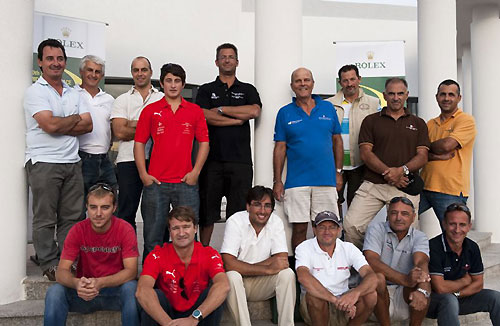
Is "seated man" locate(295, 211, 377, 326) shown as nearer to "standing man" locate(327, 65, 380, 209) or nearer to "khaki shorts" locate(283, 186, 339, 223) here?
"khaki shorts" locate(283, 186, 339, 223)

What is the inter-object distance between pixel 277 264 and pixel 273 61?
5.19 feet

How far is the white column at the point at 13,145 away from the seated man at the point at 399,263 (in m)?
2.46

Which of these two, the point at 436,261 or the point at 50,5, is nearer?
the point at 436,261

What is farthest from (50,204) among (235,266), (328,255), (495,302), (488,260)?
(488,260)

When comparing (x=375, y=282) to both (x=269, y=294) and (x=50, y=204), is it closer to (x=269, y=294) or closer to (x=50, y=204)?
(x=269, y=294)

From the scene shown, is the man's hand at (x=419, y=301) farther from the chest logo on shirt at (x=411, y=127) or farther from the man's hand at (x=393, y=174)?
the chest logo on shirt at (x=411, y=127)

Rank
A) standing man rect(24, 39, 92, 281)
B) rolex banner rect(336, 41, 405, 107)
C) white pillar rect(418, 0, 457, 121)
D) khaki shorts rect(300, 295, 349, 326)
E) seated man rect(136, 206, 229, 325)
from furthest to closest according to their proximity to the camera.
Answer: rolex banner rect(336, 41, 405, 107) < white pillar rect(418, 0, 457, 121) < standing man rect(24, 39, 92, 281) < khaki shorts rect(300, 295, 349, 326) < seated man rect(136, 206, 229, 325)

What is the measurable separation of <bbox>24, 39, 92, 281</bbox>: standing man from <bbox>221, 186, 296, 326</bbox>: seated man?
119 cm

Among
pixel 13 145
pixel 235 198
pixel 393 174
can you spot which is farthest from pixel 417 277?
pixel 13 145

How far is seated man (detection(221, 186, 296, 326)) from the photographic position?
341 centimetres

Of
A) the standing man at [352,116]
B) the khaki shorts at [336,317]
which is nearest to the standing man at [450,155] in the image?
the standing man at [352,116]

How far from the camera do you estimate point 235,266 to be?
3.48 metres

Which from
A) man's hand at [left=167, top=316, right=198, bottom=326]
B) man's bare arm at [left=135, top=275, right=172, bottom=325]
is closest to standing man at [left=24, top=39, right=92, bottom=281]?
man's bare arm at [left=135, top=275, right=172, bottom=325]

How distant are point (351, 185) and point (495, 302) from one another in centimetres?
141
